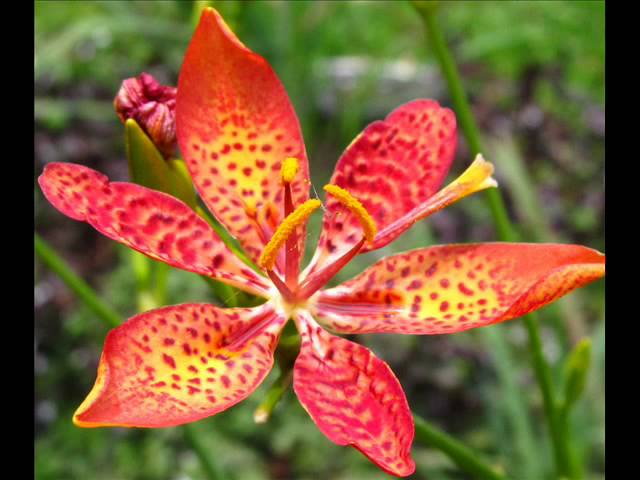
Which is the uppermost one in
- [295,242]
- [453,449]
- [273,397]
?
[295,242]

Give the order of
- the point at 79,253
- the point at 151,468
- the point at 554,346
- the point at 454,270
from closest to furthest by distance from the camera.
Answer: the point at 454,270, the point at 151,468, the point at 554,346, the point at 79,253

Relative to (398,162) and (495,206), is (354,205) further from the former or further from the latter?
(495,206)

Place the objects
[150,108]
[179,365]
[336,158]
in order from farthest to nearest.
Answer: [336,158], [150,108], [179,365]

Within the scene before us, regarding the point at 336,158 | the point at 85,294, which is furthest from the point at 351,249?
the point at 336,158

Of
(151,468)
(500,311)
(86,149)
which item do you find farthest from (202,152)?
(86,149)

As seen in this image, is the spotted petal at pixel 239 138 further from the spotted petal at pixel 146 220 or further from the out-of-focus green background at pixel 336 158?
the out-of-focus green background at pixel 336 158

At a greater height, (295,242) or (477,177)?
(477,177)

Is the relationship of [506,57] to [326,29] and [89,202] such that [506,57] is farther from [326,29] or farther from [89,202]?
[89,202]
